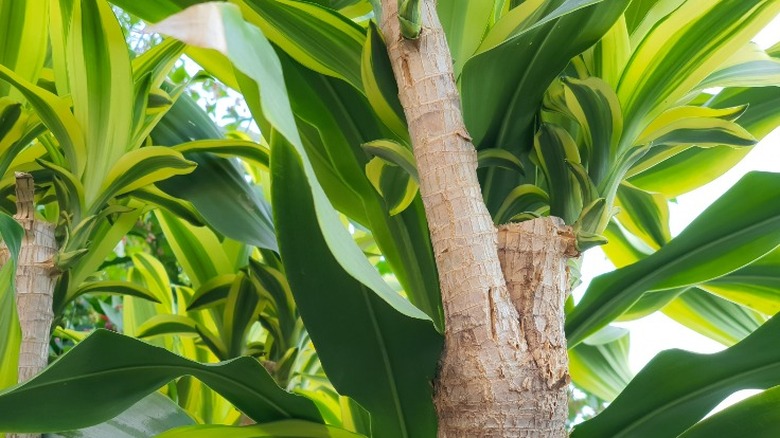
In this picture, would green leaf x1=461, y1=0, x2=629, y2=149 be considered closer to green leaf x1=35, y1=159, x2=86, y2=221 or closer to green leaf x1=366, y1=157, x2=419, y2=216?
green leaf x1=366, y1=157, x2=419, y2=216

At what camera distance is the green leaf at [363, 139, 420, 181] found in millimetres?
556

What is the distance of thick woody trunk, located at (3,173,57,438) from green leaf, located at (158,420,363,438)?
0.13 metres

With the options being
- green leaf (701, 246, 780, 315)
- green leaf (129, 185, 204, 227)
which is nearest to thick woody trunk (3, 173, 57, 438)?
green leaf (129, 185, 204, 227)

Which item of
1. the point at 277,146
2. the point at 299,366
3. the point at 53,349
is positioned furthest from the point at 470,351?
the point at 53,349

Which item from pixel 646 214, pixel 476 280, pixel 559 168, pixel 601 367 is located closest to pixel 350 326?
pixel 476 280

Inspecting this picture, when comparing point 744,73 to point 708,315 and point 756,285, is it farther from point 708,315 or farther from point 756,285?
point 708,315

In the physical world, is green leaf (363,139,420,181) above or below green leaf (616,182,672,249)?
below

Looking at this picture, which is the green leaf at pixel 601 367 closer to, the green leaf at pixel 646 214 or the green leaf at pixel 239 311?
the green leaf at pixel 646 214

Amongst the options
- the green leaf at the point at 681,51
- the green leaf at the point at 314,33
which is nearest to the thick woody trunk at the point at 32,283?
the green leaf at the point at 314,33

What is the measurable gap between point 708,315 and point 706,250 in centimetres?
30

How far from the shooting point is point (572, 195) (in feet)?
1.88

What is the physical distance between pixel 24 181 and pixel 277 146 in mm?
286

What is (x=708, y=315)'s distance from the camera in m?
0.93

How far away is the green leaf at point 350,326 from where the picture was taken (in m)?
0.49
